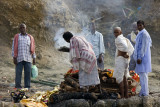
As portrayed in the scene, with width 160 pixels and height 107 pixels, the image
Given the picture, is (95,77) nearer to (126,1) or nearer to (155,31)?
(155,31)

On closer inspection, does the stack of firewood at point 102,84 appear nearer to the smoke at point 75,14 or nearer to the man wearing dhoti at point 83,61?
the man wearing dhoti at point 83,61

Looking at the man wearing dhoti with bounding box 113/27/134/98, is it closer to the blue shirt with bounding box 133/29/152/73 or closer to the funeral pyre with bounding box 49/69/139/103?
the funeral pyre with bounding box 49/69/139/103

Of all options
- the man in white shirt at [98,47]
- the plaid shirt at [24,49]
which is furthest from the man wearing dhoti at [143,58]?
the plaid shirt at [24,49]

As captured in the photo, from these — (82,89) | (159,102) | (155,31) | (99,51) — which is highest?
(155,31)

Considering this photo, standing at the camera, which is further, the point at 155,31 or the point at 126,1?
the point at 126,1

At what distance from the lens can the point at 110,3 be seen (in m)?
18.3

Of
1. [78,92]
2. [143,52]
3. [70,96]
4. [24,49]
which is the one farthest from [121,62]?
[24,49]

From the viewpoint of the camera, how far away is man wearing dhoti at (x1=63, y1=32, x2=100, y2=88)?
16.0 feet

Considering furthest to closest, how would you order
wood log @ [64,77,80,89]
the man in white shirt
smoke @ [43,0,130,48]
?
smoke @ [43,0,130,48] < the man in white shirt < wood log @ [64,77,80,89]

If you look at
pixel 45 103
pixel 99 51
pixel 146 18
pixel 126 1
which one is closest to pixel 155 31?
pixel 146 18

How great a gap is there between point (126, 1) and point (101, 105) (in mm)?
14939

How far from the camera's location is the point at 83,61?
16.1 feet

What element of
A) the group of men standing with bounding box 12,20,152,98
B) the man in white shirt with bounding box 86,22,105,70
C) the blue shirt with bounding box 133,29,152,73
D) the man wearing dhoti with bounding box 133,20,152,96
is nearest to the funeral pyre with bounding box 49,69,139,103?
the group of men standing with bounding box 12,20,152,98

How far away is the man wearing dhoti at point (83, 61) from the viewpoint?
489cm
